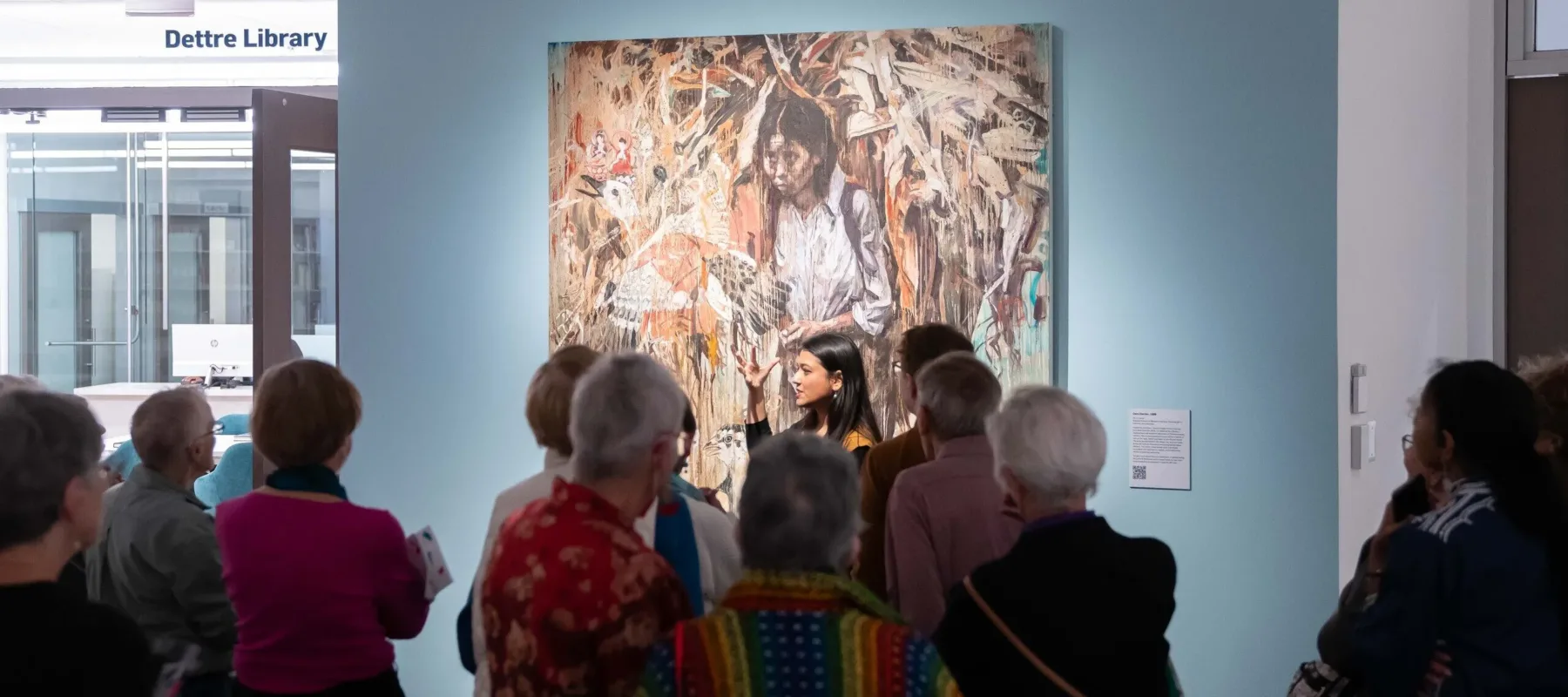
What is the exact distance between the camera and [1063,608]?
276cm

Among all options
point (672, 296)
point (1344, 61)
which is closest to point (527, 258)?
point (672, 296)

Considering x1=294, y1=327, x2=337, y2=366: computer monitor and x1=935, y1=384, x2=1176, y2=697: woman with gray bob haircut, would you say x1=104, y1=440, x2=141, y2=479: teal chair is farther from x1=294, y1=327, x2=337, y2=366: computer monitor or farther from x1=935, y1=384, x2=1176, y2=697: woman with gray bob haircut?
x1=935, y1=384, x2=1176, y2=697: woman with gray bob haircut

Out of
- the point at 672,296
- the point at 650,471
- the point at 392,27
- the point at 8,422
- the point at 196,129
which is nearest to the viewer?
the point at 8,422

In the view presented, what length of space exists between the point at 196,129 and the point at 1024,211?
10.8 m

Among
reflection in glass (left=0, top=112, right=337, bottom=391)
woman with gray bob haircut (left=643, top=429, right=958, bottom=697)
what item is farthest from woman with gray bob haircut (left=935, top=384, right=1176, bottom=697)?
reflection in glass (left=0, top=112, right=337, bottom=391)

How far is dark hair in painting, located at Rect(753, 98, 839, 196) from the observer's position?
5.68m

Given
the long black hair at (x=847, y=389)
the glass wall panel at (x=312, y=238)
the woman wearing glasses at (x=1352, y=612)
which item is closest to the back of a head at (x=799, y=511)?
the woman wearing glasses at (x=1352, y=612)

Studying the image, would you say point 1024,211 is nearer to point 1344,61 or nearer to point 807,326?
point 807,326

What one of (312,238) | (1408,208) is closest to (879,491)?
(1408,208)

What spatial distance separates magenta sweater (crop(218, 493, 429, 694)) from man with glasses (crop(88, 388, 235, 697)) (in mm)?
359

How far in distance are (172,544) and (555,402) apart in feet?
4.05

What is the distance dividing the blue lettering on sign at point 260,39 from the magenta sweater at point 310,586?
8.97 m

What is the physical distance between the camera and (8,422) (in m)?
2.23

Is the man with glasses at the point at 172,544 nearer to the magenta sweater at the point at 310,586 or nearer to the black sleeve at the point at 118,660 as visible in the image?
the magenta sweater at the point at 310,586
